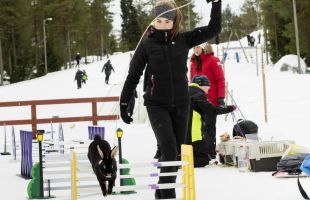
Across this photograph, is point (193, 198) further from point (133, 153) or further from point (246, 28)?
point (246, 28)

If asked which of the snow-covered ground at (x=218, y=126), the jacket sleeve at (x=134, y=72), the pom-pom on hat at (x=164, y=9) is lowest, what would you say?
the snow-covered ground at (x=218, y=126)

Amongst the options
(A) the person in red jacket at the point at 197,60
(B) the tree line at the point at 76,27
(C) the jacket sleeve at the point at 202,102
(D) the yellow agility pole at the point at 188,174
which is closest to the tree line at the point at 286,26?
(B) the tree line at the point at 76,27

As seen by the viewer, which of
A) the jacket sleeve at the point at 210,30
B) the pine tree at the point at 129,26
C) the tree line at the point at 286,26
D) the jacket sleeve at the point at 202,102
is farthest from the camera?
the pine tree at the point at 129,26

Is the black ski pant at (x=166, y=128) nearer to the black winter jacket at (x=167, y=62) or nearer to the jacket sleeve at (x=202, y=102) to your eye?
the black winter jacket at (x=167, y=62)

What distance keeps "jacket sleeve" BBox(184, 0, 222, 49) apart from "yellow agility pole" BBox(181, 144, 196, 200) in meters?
1.05

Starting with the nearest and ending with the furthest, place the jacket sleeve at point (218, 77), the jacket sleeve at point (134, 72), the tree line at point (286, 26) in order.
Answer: the jacket sleeve at point (134, 72) → the jacket sleeve at point (218, 77) → the tree line at point (286, 26)

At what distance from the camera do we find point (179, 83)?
5945mm

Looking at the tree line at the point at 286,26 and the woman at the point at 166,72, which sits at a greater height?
the tree line at the point at 286,26

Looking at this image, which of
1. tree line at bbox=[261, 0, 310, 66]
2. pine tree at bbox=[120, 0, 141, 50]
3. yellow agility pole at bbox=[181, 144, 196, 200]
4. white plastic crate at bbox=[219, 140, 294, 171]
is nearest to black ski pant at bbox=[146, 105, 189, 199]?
yellow agility pole at bbox=[181, 144, 196, 200]

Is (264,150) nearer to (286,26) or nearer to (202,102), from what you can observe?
(202,102)

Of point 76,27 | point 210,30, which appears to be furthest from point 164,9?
point 76,27

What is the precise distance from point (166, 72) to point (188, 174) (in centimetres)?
100

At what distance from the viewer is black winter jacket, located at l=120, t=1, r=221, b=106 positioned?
5914mm

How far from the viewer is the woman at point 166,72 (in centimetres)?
592
